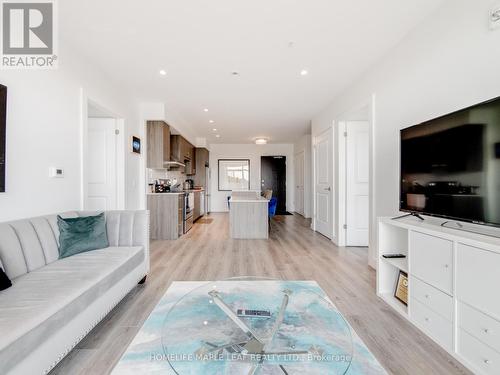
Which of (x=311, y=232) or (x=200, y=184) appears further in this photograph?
(x=200, y=184)

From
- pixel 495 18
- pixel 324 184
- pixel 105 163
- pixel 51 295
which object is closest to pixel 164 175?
pixel 105 163

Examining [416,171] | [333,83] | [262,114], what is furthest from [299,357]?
[262,114]

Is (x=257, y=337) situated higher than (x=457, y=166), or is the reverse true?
(x=457, y=166)

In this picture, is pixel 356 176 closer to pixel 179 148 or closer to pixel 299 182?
pixel 179 148

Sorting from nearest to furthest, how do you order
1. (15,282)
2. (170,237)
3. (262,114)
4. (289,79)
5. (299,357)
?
1. (299,357)
2. (15,282)
3. (289,79)
4. (170,237)
5. (262,114)

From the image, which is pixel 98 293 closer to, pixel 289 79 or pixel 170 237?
pixel 170 237

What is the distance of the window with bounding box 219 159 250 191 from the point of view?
902cm

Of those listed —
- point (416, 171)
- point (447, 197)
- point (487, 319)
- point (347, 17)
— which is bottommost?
point (487, 319)

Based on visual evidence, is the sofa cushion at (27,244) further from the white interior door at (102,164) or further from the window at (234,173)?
the window at (234,173)

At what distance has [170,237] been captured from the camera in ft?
15.0

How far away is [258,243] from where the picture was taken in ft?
14.1

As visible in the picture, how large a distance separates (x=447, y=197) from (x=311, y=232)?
12.1ft

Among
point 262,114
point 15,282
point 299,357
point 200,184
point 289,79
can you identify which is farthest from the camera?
point 200,184

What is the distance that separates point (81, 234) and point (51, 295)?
0.95 metres
